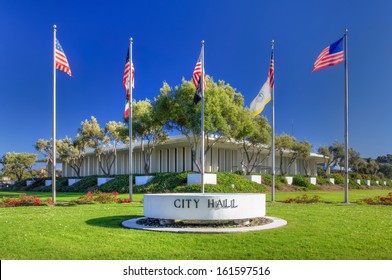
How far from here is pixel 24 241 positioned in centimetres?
907

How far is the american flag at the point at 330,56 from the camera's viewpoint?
20141 mm

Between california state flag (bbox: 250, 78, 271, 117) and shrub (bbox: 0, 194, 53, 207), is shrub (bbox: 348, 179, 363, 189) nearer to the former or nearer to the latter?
california state flag (bbox: 250, 78, 271, 117)

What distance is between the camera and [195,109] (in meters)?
29.5

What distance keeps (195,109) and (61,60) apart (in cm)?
1172

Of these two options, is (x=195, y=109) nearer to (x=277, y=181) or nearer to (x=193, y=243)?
(x=277, y=181)

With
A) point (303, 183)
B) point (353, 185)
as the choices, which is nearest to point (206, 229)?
point (303, 183)

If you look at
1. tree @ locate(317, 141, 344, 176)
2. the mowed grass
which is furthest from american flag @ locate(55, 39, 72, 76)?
tree @ locate(317, 141, 344, 176)

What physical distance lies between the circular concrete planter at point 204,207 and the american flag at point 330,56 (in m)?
11.8

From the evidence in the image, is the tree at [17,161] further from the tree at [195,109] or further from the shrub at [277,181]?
the shrub at [277,181]

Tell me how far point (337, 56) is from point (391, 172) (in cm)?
7621

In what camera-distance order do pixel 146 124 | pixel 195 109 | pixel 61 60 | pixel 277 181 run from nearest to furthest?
pixel 61 60 → pixel 195 109 → pixel 146 124 → pixel 277 181

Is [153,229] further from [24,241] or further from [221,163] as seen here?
[221,163]

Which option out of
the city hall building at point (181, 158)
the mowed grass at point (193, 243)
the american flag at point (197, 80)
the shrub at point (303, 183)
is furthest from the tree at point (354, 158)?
the mowed grass at point (193, 243)

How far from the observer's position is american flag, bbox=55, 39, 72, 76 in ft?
66.7
